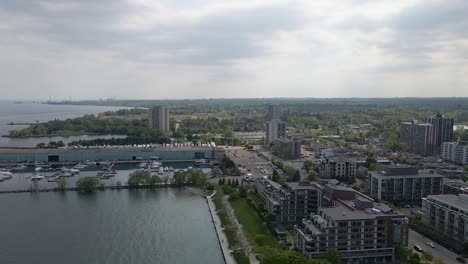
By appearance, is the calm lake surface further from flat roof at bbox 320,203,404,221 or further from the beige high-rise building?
the beige high-rise building

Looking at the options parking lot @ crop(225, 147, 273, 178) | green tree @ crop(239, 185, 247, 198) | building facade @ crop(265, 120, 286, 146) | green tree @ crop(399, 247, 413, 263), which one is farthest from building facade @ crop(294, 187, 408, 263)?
building facade @ crop(265, 120, 286, 146)

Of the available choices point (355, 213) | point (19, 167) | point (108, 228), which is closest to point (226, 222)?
point (108, 228)

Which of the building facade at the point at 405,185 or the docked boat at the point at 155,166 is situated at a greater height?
the building facade at the point at 405,185

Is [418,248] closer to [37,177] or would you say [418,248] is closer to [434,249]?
[434,249]

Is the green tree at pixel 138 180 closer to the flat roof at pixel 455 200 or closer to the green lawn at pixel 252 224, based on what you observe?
the green lawn at pixel 252 224

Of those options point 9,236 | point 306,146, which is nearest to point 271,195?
point 9,236

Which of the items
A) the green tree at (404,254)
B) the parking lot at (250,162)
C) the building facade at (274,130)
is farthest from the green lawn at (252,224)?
the building facade at (274,130)
